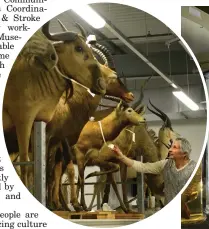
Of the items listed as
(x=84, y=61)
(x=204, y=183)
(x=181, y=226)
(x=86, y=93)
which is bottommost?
(x=181, y=226)

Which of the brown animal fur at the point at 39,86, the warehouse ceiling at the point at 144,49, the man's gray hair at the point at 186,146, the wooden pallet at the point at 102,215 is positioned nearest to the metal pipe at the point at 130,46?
the warehouse ceiling at the point at 144,49

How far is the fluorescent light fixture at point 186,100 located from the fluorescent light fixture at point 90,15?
1.40 feet

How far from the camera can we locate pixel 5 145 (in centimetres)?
185

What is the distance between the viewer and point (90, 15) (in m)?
1.88

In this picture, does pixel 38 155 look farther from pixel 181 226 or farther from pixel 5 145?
pixel 181 226

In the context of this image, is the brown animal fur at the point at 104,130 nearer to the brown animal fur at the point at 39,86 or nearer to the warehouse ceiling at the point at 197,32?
the brown animal fur at the point at 39,86

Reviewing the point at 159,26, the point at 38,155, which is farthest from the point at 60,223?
the point at 159,26

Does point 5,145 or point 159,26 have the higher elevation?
point 159,26

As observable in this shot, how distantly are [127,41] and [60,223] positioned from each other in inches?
31.6

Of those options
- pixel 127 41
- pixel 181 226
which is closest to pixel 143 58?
pixel 127 41

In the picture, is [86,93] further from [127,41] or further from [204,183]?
[204,183]

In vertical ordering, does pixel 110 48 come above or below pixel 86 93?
above

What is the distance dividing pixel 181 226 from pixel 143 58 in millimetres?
711

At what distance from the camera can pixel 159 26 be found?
1.87 metres
